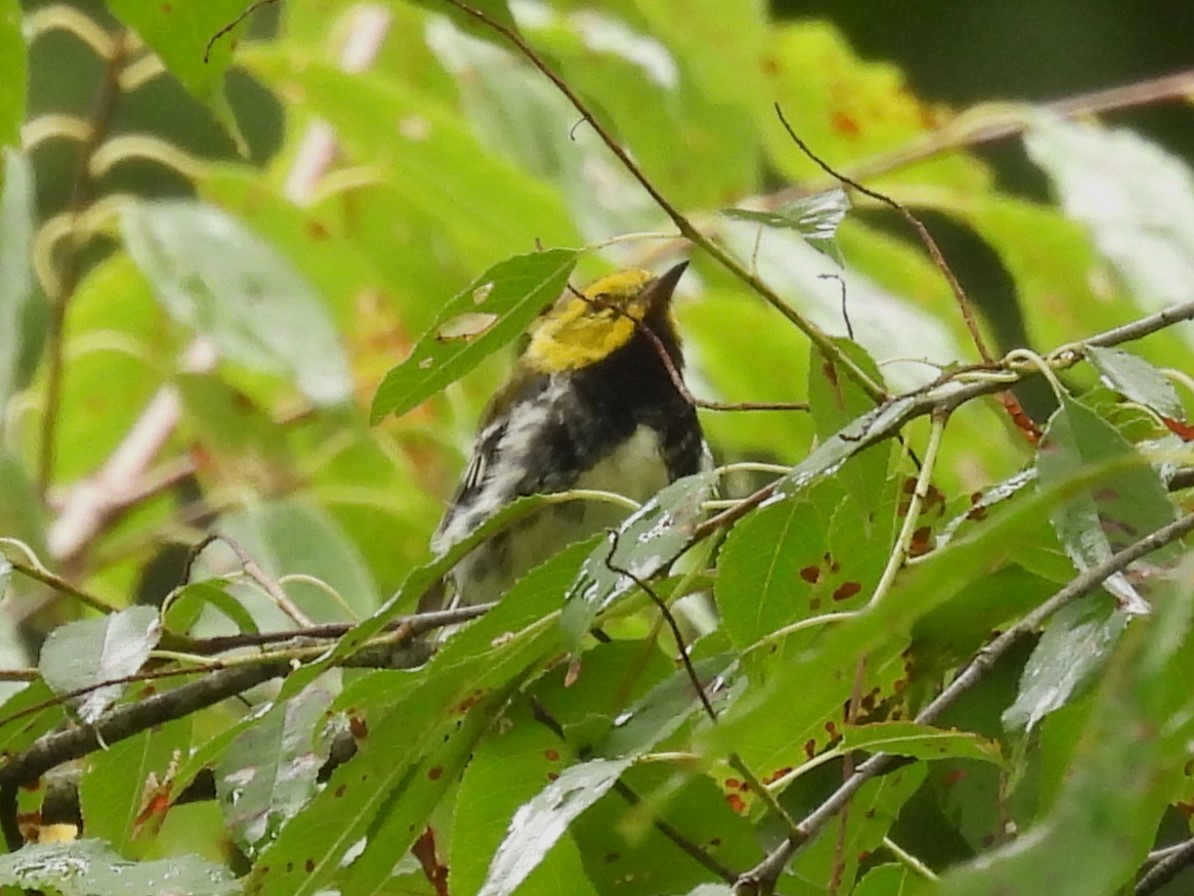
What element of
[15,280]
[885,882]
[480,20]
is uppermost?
[480,20]

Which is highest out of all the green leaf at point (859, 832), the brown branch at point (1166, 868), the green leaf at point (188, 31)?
the green leaf at point (188, 31)

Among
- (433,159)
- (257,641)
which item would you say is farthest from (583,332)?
(257,641)

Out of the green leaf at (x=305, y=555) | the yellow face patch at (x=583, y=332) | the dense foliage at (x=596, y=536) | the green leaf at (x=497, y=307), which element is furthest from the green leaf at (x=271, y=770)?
the yellow face patch at (x=583, y=332)

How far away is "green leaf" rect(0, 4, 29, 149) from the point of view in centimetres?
73

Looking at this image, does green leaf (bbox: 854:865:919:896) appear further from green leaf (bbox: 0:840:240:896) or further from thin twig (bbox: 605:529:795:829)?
green leaf (bbox: 0:840:240:896)

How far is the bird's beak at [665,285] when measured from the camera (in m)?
1.24

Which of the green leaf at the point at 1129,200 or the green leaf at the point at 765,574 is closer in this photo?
the green leaf at the point at 765,574

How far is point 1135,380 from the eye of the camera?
53 cm

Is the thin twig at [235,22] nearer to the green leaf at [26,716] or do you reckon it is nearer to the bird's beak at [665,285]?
the green leaf at [26,716]

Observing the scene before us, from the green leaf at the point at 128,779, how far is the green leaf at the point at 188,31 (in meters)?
0.24

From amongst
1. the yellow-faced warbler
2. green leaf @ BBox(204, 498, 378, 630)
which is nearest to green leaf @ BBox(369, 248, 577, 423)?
green leaf @ BBox(204, 498, 378, 630)

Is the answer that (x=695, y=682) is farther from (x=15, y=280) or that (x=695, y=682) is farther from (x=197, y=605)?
(x=15, y=280)

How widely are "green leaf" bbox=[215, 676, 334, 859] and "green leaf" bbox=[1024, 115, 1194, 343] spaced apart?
0.61m

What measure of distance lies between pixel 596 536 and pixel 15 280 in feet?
1.94
